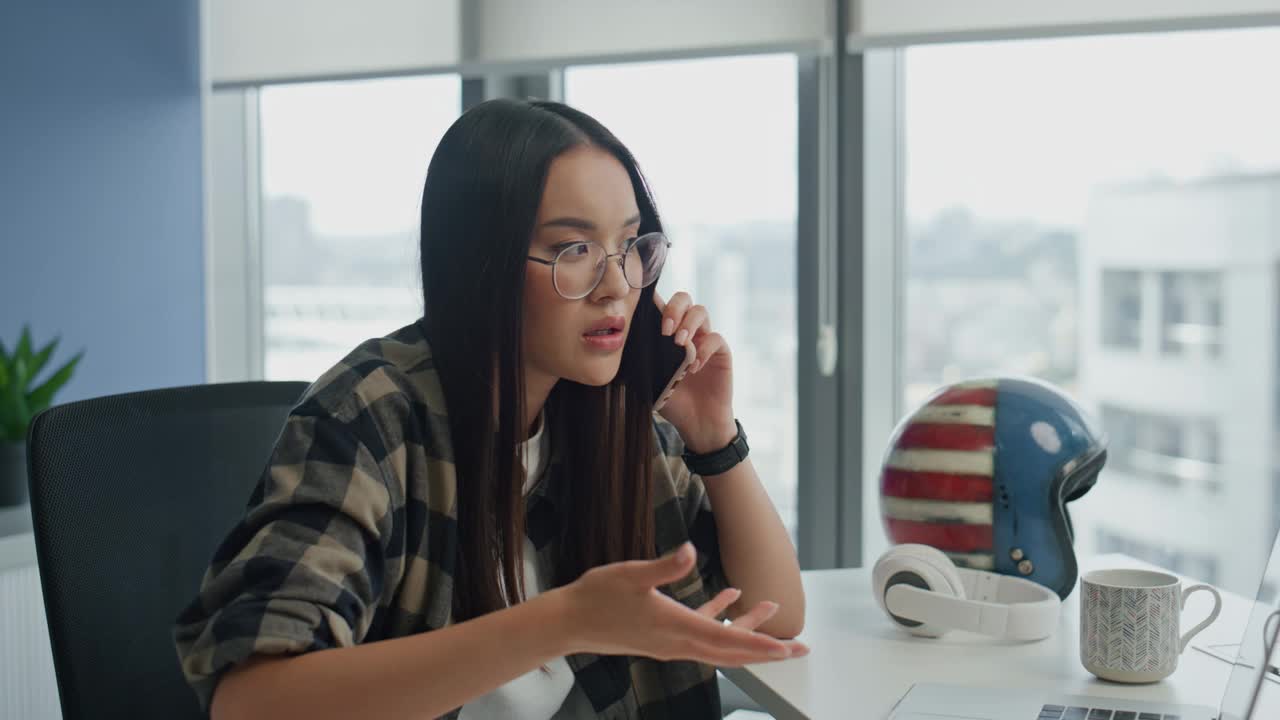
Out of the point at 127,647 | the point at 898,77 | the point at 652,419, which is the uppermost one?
the point at 898,77

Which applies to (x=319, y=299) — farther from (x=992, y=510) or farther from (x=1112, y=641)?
(x=1112, y=641)

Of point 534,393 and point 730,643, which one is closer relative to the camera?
point 730,643

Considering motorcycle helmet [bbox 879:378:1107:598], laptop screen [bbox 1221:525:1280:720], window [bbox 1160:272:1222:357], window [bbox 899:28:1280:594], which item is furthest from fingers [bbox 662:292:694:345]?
window [bbox 1160:272:1222:357]

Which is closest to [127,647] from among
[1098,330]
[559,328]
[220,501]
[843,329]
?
[220,501]

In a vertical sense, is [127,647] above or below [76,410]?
below

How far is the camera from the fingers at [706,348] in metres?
1.21

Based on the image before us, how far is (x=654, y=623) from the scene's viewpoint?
729 millimetres

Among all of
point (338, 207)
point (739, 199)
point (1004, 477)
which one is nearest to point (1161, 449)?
point (739, 199)

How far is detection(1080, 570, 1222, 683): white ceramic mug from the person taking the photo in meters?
1.05

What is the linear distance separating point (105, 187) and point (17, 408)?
69 cm

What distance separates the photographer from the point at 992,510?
49.5 inches

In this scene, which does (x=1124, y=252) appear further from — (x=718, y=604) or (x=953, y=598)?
(x=718, y=604)

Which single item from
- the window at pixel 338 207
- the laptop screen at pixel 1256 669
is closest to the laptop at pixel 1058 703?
the laptop screen at pixel 1256 669

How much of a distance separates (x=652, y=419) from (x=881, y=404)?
4.14 ft
